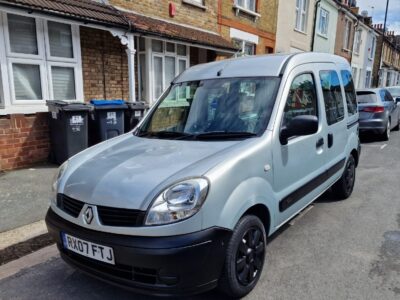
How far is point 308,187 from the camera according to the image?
3.50m

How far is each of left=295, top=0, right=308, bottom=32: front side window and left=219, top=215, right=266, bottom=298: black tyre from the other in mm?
17315

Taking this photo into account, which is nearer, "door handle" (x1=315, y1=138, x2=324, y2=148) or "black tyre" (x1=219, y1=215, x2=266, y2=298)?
"black tyre" (x1=219, y1=215, x2=266, y2=298)

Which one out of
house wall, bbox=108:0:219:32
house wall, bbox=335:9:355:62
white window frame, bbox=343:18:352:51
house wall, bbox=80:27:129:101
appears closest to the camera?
house wall, bbox=80:27:129:101

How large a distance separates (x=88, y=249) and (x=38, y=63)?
5.33 metres

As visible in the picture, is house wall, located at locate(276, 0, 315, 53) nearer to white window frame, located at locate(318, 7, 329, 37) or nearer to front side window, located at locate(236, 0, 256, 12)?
white window frame, located at locate(318, 7, 329, 37)

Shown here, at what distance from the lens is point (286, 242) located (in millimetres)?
3541

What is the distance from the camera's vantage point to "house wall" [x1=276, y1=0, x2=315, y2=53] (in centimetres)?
1579

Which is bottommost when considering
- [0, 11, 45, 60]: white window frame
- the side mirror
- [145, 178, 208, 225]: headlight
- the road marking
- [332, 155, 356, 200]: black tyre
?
the road marking

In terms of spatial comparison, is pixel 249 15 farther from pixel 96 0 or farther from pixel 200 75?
pixel 200 75

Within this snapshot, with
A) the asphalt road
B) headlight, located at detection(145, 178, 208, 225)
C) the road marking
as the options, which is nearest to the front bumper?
headlight, located at detection(145, 178, 208, 225)

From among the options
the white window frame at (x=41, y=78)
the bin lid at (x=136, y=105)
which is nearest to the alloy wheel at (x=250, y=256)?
the bin lid at (x=136, y=105)

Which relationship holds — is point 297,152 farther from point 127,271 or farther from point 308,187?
point 127,271

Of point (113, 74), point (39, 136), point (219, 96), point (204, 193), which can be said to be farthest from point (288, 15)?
point (204, 193)

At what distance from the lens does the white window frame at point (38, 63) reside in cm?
593
